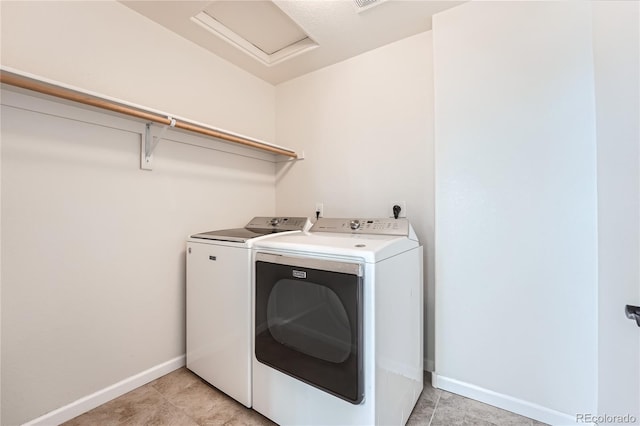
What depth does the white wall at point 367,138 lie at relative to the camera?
73.8 inches

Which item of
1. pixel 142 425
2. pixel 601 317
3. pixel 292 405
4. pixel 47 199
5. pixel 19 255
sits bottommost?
pixel 142 425

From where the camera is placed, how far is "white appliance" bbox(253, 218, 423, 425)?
109cm

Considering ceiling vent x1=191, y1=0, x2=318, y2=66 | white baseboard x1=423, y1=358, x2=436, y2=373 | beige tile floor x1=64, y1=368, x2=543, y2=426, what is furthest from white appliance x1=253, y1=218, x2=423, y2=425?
ceiling vent x1=191, y1=0, x2=318, y2=66

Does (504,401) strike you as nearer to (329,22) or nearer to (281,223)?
(281,223)

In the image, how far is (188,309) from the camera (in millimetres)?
1811

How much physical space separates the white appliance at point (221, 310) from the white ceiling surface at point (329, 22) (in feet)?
4.56

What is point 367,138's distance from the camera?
6.93ft

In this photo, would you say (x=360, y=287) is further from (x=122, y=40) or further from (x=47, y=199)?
(x=122, y=40)

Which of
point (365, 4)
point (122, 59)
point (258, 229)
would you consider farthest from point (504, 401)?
point (122, 59)

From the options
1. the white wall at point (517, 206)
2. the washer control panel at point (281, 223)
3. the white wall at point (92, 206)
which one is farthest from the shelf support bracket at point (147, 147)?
Result: the white wall at point (517, 206)

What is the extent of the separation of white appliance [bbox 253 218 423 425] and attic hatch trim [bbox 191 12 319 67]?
60.1 inches

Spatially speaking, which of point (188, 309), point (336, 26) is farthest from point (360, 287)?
point (336, 26)

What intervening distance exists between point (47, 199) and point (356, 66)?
216cm

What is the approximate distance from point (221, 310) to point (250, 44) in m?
1.96
